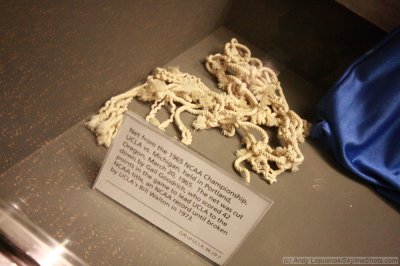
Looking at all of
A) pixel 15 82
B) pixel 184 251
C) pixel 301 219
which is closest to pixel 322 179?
pixel 301 219

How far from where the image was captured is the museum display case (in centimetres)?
52

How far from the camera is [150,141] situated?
517 mm

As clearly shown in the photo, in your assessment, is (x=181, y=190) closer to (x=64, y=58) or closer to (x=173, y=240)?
(x=173, y=240)

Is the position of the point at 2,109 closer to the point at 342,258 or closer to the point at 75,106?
the point at 75,106

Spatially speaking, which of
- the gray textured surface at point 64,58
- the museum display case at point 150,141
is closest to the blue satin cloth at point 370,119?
the museum display case at point 150,141

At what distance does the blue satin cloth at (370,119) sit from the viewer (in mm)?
835

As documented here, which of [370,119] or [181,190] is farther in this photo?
[370,119]

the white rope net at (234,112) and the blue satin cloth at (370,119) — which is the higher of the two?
the blue satin cloth at (370,119)

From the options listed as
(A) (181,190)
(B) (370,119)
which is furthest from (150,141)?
(B) (370,119)

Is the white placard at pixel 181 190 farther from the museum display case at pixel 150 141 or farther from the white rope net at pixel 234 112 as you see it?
the white rope net at pixel 234 112

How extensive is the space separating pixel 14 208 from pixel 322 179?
23.2 inches

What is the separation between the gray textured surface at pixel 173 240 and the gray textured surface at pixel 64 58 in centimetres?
5

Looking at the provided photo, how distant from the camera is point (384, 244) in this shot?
2.44 feet

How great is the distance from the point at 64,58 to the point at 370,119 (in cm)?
65
